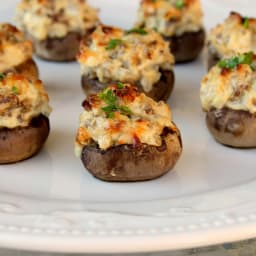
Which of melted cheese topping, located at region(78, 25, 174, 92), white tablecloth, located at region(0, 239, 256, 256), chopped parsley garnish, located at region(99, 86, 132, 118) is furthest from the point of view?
melted cheese topping, located at region(78, 25, 174, 92)

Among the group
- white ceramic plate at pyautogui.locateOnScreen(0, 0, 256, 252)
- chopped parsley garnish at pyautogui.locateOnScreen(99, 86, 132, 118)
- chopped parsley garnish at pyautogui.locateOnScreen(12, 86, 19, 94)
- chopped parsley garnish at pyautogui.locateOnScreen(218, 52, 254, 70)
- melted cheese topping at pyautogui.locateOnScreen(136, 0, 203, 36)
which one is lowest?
white ceramic plate at pyautogui.locateOnScreen(0, 0, 256, 252)

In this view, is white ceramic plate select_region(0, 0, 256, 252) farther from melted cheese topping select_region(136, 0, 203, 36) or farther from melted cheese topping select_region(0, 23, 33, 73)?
melted cheese topping select_region(136, 0, 203, 36)

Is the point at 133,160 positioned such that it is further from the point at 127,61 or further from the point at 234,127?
the point at 127,61

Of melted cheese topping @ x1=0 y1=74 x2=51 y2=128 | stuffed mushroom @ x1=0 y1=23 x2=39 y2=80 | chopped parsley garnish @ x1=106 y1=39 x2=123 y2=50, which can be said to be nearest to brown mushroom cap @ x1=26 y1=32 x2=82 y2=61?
stuffed mushroom @ x1=0 y1=23 x2=39 y2=80

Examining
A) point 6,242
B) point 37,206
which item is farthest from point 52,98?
point 6,242

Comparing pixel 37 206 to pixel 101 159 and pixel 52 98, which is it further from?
pixel 52 98

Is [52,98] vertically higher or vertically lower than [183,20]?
lower

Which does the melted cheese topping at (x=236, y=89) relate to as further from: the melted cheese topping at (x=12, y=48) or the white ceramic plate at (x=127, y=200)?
the melted cheese topping at (x=12, y=48)
